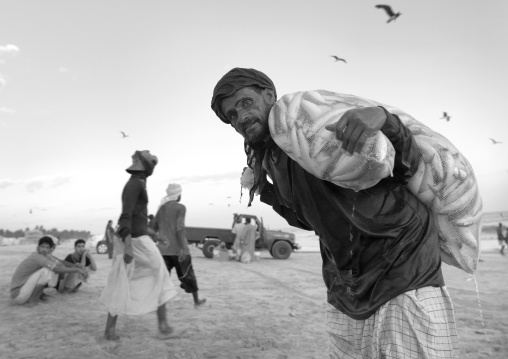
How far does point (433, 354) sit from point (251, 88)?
1.23 m

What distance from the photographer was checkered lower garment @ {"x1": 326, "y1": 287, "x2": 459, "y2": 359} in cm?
138

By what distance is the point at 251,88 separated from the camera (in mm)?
1631

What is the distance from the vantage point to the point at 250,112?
1.60 metres

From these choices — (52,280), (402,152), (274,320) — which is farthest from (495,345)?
(52,280)

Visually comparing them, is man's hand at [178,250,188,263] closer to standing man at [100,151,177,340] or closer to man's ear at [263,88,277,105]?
standing man at [100,151,177,340]

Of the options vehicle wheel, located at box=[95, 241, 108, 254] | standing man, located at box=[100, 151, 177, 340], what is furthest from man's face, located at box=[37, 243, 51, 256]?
vehicle wheel, located at box=[95, 241, 108, 254]

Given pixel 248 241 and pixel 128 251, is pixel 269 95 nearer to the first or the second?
pixel 128 251

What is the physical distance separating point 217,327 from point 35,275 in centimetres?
311

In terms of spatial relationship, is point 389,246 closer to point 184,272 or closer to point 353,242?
point 353,242

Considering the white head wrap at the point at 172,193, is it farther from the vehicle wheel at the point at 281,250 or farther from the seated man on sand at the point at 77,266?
the vehicle wheel at the point at 281,250

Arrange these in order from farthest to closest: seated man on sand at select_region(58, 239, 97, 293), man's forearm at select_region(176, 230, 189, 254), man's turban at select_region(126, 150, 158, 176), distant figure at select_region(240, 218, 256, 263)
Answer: distant figure at select_region(240, 218, 256, 263)
seated man on sand at select_region(58, 239, 97, 293)
man's forearm at select_region(176, 230, 189, 254)
man's turban at select_region(126, 150, 158, 176)

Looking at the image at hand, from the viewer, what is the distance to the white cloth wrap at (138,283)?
3948 mm

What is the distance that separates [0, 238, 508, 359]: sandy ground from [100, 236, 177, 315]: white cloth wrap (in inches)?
13.4

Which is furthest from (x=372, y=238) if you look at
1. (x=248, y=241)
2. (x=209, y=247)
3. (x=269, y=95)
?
(x=209, y=247)
